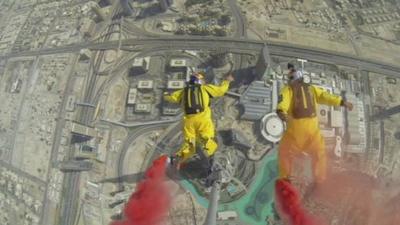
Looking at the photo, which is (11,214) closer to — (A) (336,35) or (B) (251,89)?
(B) (251,89)

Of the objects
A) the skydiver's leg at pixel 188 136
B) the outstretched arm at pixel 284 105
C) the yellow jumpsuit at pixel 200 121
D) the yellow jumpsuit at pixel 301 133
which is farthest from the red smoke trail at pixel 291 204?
the skydiver's leg at pixel 188 136

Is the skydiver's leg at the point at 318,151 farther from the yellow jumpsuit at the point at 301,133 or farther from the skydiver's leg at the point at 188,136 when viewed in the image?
the skydiver's leg at the point at 188,136

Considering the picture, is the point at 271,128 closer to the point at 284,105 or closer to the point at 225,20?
the point at 225,20

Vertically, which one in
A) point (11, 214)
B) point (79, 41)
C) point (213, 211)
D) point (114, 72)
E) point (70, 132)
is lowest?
point (11, 214)

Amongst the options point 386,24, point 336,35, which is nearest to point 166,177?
point 336,35

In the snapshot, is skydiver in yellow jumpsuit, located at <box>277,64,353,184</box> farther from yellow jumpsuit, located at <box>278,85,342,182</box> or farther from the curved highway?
the curved highway

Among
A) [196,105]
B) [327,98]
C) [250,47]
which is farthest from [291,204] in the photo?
[250,47]
